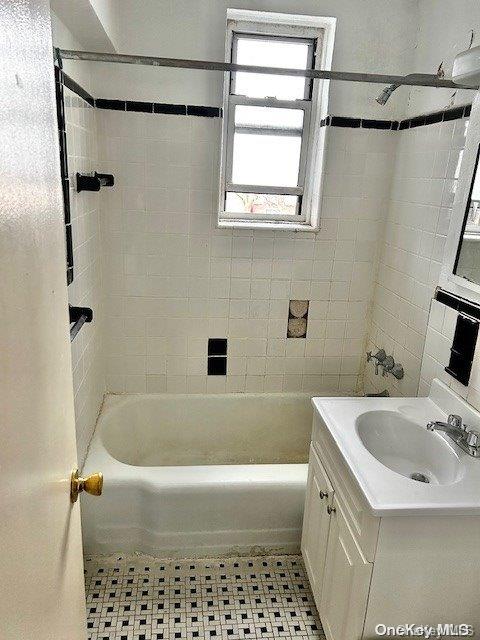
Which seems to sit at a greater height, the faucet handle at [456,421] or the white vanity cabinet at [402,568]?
the faucet handle at [456,421]

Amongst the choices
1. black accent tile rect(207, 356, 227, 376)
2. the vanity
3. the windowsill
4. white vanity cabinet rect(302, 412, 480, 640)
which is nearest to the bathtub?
the vanity

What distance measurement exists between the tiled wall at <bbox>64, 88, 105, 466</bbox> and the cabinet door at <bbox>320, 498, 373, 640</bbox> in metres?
1.08

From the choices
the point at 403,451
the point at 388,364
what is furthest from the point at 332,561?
the point at 388,364

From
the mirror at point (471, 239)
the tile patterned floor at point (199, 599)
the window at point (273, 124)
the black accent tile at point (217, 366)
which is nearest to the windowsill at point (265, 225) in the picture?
the window at point (273, 124)

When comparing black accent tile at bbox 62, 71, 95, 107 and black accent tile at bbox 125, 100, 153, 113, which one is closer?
black accent tile at bbox 62, 71, 95, 107

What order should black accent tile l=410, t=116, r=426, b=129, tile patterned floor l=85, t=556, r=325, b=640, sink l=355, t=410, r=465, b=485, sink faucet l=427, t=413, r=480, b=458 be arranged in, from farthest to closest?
black accent tile l=410, t=116, r=426, b=129, tile patterned floor l=85, t=556, r=325, b=640, sink l=355, t=410, r=465, b=485, sink faucet l=427, t=413, r=480, b=458

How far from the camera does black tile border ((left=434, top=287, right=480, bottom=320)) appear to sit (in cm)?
165

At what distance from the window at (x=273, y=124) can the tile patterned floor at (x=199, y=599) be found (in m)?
1.62

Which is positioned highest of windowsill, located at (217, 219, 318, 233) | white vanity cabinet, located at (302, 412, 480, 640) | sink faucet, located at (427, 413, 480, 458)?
windowsill, located at (217, 219, 318, 233)

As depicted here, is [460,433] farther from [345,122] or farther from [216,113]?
[216,113]

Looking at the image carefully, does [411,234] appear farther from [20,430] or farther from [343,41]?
[20,430]

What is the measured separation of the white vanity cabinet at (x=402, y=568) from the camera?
1.22 m

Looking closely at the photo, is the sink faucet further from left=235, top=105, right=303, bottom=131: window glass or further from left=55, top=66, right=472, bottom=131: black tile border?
left=235, top=105, right=303, bottom=131: window glass
